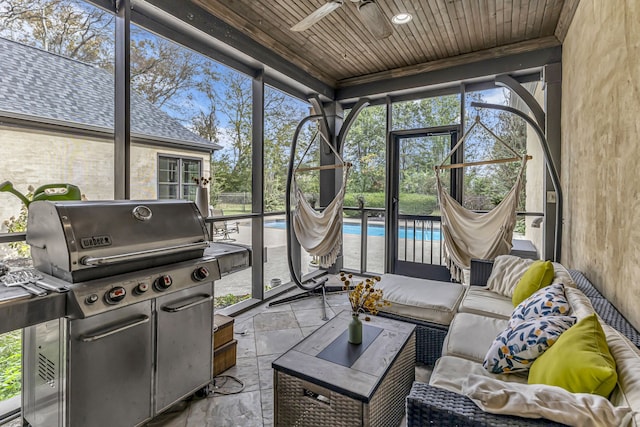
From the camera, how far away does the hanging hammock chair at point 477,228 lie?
3.04 metres

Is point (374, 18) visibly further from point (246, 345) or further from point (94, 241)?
point (246, 345)

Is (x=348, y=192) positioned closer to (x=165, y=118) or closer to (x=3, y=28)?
(x=165, y=118)

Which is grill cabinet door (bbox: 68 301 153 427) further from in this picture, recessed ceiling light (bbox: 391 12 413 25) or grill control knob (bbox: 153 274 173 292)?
recessed ceiling light (bbox: 391 12 413 25)

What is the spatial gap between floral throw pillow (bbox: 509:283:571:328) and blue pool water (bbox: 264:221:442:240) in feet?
8.03

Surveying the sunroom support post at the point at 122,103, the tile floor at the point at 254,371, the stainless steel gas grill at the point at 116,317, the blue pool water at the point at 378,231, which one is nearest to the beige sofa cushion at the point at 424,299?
the tile floor at the point at 254,371

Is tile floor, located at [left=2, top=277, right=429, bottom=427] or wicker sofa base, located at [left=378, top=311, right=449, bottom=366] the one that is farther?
wicker sofa base, located at [left=378, top=311, right=449, bottom=366]

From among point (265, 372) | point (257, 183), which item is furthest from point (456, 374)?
point (257, 183)

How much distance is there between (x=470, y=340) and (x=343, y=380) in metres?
0.80

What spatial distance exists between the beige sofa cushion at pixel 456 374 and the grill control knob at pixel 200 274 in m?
1.30

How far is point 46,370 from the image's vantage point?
1508 millimetres

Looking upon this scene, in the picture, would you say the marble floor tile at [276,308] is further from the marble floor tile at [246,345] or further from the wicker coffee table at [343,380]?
the wicker coffee table at [343,380]

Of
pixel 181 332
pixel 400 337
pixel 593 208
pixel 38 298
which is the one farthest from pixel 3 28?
pixel 593 208

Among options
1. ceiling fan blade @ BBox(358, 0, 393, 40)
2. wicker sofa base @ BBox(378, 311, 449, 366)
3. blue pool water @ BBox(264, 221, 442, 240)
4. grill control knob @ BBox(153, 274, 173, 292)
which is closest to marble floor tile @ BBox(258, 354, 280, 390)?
grill control knob @ BBox(153, 274, 173, 292)

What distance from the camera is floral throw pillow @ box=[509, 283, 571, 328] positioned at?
5.05ft
